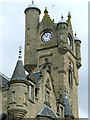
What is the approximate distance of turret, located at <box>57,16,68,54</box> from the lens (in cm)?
6694

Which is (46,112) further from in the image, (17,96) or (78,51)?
(78,51)


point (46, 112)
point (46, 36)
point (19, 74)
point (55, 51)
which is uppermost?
point (46, 36)

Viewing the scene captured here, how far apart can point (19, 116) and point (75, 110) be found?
23658 millimetres

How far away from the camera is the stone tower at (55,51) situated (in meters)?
66.4

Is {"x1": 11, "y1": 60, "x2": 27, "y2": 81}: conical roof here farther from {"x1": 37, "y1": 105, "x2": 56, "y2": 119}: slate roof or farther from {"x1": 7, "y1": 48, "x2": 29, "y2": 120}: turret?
{"x1": 37, "y1": 105, "x2": 56, "y2": 119}: slate roof

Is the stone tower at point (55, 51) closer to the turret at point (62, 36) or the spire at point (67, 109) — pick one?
the turret at point (62, 36)

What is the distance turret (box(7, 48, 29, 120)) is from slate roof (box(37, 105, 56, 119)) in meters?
4.33

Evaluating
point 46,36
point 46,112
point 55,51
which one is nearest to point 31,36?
point 46,36

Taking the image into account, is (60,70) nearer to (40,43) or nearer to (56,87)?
(56,87)

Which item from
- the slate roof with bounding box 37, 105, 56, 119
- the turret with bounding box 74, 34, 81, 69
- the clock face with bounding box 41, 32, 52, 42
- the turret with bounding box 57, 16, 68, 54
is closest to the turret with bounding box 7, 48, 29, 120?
the slate roof with bounding box 37, 105, 56, 119

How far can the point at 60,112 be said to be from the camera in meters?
57.9

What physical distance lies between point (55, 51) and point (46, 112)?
727 inches

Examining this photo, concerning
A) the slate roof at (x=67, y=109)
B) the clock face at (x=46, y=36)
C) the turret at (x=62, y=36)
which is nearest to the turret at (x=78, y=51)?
the turret at (x=62, y=36)

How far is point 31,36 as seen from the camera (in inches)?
2820
